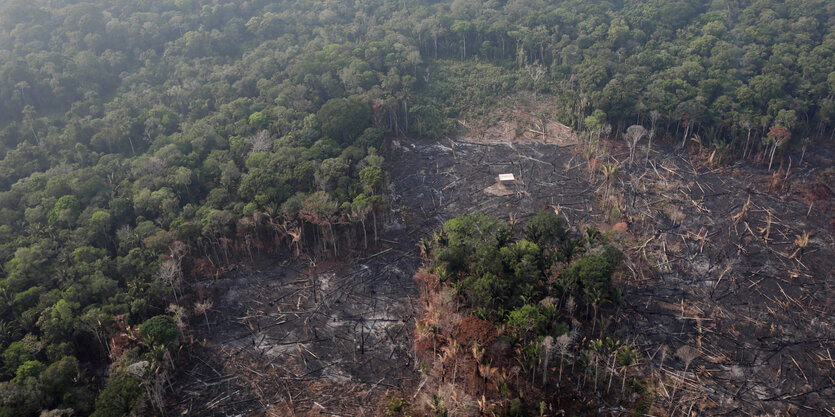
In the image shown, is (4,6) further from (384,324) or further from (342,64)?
(384,324)

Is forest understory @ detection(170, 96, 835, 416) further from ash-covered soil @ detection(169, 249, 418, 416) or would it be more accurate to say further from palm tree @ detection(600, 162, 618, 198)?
palm tree @ detection(600, 162, 618, 198)

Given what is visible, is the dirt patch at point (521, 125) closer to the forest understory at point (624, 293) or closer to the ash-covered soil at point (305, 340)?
the forest understory at point (624, 293)

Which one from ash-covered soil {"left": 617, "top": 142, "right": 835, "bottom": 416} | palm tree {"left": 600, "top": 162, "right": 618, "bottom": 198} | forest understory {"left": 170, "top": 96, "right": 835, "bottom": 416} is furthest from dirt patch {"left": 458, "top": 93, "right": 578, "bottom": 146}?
ash-covered soil {"left": 617, "top": 142, "right": 835, "bottom": 416}

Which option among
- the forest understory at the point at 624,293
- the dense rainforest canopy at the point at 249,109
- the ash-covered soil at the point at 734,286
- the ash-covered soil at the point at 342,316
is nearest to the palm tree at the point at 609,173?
the forest understory at the point at 624,293

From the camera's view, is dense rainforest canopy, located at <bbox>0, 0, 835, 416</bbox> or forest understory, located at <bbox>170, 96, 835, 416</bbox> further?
dense rainforest canopy, located at <bbox>0, 0, 835, 416</bbox>

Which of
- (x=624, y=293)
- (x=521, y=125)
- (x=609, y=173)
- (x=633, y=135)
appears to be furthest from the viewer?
(x=521, y=125)

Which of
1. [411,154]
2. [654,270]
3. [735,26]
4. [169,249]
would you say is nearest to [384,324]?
[169,249]

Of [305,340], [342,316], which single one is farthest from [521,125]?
[305,340]

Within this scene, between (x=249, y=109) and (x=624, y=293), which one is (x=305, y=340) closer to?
(x=624, y=293)
